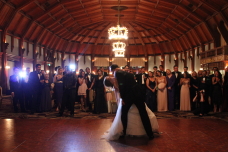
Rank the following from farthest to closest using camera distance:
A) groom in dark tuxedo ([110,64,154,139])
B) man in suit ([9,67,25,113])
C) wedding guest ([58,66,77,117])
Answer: man in suit ([9,67,25,113]), wedding guest ([58,66,77,117]), groom in dark tuxedo ([110,64,154,139])

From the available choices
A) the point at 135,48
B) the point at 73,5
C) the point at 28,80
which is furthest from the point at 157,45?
the point at 28,80

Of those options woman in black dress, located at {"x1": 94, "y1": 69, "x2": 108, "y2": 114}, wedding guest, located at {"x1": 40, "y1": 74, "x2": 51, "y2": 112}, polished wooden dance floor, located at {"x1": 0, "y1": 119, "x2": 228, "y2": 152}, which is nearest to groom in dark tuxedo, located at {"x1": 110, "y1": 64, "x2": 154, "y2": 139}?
polished wooden dance floor, located at {"x1": 0, "y1": 119, "x2": 228, "y2": 152}

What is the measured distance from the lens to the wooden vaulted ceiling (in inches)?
544

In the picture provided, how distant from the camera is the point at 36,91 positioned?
8242 mm

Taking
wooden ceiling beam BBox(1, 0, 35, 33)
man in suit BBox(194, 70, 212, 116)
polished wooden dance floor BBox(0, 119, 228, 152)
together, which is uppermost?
wooden ceiling beam BBox(1, 0, 35, 33)

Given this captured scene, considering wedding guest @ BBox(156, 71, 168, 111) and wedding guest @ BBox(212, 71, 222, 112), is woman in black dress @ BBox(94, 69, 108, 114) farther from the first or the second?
wedding guest @ BBox(212, 71, 222, 112)

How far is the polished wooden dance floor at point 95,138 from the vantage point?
3.88m

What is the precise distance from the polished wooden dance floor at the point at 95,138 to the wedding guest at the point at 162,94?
2.76 meters

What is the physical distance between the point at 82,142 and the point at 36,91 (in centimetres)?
448

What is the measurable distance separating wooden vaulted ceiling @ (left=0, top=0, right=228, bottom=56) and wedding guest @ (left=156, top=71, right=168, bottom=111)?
5915 millimetres

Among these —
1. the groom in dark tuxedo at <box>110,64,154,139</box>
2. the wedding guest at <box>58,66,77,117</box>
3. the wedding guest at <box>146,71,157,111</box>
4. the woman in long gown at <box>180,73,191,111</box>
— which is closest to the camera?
the groom in dark tuxedo at <box>110,64,154,139</box>

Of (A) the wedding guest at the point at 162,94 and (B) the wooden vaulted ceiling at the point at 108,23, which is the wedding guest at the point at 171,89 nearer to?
(A) the wedding guest at the point at 162,94

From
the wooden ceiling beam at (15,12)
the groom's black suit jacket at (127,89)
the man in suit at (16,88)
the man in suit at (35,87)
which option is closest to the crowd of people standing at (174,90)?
the man in suit at (35,87)

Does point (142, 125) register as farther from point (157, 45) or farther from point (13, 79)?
point (157, 45)
